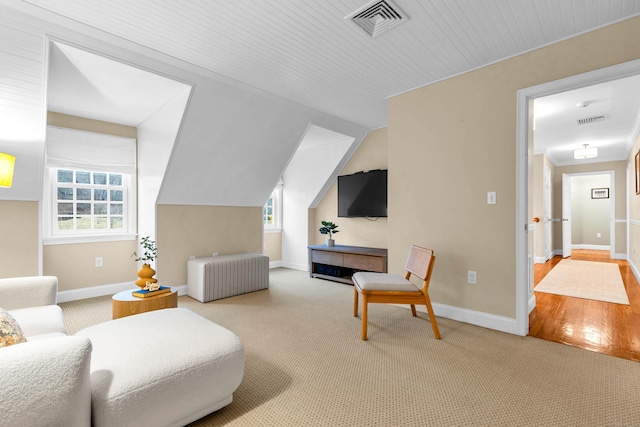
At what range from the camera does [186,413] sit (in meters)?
1.49

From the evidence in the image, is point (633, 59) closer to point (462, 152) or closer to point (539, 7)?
point (539, 7)

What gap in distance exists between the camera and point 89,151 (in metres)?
3.91

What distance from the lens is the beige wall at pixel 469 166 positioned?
2.54m

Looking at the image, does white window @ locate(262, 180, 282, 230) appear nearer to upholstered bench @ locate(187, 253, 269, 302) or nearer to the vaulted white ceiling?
upholstered bench @ locate(187, 253, 269, 302)

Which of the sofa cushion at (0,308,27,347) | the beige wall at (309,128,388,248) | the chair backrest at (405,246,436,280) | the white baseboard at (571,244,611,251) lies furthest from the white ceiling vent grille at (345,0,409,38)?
the white baseboard at (571,244,611,251)

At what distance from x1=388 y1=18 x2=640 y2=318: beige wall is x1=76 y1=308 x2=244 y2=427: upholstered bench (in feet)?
7.35

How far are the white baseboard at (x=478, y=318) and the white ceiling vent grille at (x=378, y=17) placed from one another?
8.33 ft

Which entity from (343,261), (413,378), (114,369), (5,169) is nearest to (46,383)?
(114,369)

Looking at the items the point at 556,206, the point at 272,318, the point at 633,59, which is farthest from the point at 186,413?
the point at 556,206

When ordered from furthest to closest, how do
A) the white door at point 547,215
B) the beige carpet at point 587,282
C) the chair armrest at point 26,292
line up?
the white door at point 547,215 < the beige carpet at point 587,282 < the chair armrest at point 26,292

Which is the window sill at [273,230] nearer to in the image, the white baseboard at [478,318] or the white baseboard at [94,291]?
the white baseboard at [94,291]

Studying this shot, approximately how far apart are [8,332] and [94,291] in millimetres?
3118

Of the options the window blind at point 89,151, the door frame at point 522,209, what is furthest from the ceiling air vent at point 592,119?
the window blind at point 89,151

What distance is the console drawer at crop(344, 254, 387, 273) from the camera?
4223 millimetres
